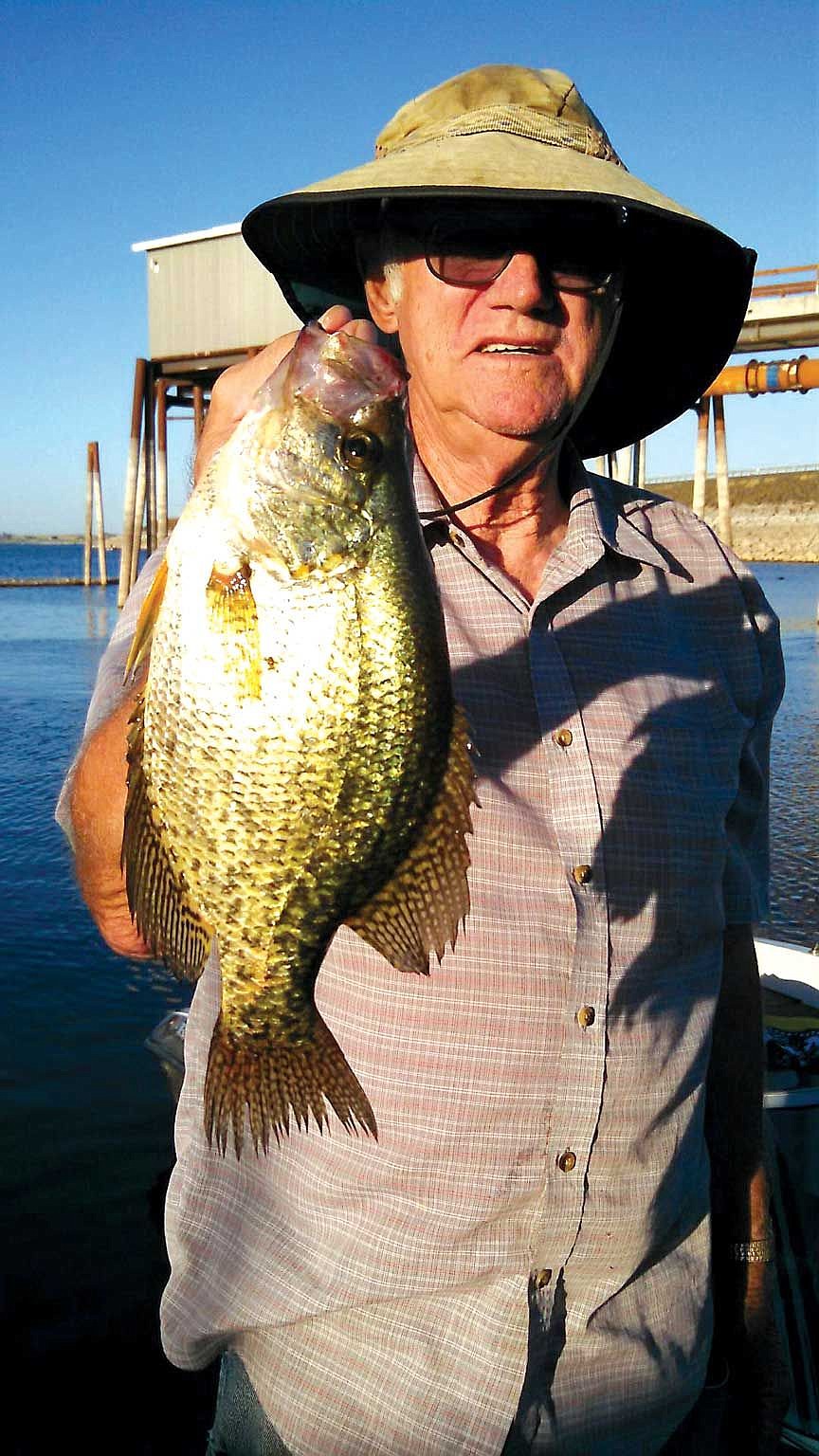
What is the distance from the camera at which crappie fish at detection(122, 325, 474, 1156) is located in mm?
1470

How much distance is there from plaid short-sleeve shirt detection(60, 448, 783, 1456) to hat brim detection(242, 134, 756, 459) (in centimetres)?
62

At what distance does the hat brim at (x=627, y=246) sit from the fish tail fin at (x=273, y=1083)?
1.67m

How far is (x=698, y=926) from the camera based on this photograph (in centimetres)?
→ 233

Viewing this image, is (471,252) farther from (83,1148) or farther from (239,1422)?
(83,1148)

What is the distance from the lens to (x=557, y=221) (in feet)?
7.58

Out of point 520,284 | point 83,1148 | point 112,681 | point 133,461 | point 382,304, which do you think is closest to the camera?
point 112,681

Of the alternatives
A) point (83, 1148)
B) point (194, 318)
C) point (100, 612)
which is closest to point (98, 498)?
point (100, 612)

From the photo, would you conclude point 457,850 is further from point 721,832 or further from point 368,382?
point 721,832

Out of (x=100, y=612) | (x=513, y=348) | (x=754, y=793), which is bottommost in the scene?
(x=754, y=793)

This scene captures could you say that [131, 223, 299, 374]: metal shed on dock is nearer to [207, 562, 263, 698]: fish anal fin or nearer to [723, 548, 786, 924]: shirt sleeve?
[723, 548, 786, 924]: shirt sleeve

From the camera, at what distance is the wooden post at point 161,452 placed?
72.2ft

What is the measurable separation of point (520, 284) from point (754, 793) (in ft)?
4.44

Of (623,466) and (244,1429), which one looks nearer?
(244,1429)

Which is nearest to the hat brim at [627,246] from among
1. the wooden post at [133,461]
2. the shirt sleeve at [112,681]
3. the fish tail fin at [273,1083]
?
the shirt sleeve at [112,681]
